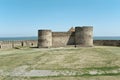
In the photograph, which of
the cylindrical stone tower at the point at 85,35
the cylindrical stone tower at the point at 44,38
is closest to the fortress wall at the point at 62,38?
the cylindrical stone tower at the point at 44,38

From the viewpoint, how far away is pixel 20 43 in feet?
105

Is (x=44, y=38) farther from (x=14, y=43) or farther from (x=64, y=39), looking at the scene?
(x=14, y=43)

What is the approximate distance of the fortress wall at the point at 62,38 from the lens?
29.3 metres

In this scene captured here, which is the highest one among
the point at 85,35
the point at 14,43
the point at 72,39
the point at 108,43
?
the point at 85,35

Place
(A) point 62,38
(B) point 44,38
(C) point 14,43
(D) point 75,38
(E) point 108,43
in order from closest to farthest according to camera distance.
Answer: (B) point 44,38 → (D) point 75,38 → (A) point 62,38 → (C) point 14,43 → (E) point 108,43

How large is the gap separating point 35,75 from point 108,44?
24202 mm

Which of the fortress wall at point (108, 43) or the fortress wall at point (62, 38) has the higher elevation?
the fortress wall at point (62, 38)

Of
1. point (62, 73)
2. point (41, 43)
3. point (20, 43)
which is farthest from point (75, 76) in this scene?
point (20, 43)

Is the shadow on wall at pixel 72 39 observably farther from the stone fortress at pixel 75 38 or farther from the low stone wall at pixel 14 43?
the low stone wall at pixel 14 43

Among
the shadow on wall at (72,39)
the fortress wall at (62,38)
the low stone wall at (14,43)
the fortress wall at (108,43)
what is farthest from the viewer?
the fortress wall at (108,43)

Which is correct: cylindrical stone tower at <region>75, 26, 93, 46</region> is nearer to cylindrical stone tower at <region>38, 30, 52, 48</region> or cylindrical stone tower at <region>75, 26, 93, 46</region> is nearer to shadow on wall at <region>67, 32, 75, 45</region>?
shadow on wall at <region>67, 32, 75, 45</region>

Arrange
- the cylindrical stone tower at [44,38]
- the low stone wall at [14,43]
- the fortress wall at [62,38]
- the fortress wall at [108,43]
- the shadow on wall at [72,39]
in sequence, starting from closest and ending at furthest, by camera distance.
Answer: the low stone wall at [14,43]
the cylindrical stone tower at [44,38]
the fortress wall at [62,38]
the shadow on wall at [72,39]
the fortress wall at [108,43]

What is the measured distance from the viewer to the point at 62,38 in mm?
29578

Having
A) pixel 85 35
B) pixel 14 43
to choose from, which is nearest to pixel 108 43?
pixel 85 35
